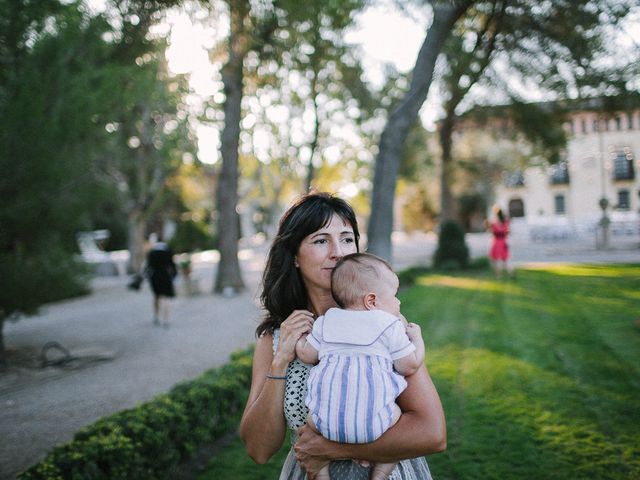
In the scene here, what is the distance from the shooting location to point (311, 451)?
1.71m

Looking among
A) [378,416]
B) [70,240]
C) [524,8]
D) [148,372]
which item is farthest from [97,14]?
[524,8]

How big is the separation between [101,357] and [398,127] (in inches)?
253

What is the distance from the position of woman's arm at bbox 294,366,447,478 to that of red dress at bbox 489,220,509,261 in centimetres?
1338

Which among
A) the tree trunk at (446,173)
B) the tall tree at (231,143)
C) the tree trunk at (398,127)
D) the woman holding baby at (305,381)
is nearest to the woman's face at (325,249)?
the woman holding baby at (305,381)

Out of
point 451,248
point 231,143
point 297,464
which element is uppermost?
point 231,143

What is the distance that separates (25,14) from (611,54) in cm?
1008

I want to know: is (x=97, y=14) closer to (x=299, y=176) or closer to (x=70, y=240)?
(x=70, y=240)

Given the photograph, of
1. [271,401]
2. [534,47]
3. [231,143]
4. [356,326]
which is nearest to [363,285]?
[356,326]

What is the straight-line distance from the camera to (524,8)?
9906 millimetres

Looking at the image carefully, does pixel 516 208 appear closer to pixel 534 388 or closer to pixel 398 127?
pixel 398 127

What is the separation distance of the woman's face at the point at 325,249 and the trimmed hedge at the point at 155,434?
7.06 feet

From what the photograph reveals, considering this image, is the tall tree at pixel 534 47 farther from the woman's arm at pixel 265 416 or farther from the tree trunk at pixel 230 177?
the woman's arm at pixel 265 416

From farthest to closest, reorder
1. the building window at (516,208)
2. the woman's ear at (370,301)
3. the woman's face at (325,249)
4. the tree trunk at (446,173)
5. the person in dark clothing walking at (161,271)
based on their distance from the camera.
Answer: the building window at (516,208)
the tree trunk at (446,173)
the person in dark clothing walking at (161,271)
the woman's face at (325,249)
the woman's ear at (370,301)

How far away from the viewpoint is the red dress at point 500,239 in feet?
46.6
